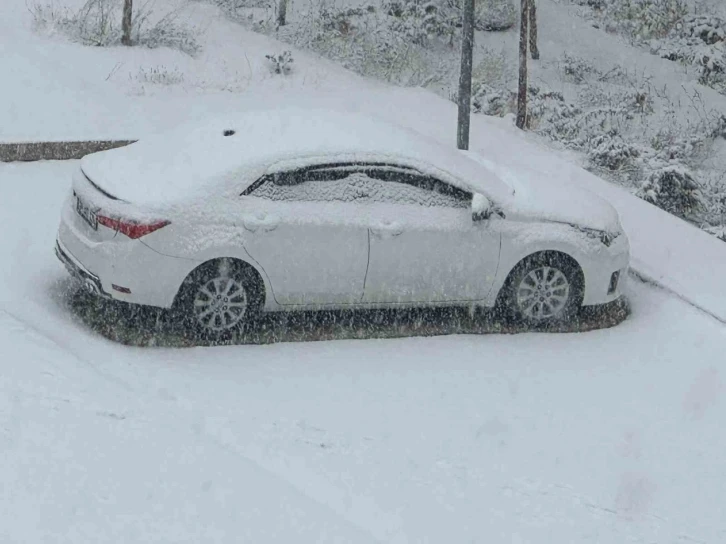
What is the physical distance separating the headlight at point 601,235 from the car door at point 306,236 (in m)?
1.94

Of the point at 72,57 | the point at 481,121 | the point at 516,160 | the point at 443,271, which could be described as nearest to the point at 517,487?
the point at 443,271

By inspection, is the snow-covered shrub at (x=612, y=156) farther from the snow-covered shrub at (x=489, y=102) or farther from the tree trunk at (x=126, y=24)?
the tree trunk at (x=126, y=24)

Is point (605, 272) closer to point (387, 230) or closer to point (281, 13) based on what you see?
point (387, 230)

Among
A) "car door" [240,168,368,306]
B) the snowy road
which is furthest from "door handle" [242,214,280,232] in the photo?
the snowy road

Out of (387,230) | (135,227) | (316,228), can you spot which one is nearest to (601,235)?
(387,230)

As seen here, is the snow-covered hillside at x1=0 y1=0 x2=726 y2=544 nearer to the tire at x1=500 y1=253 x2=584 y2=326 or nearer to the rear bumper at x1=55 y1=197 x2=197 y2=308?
the tire at x1=500 y1=253 x2=584 y2=326

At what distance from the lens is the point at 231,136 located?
8570mm

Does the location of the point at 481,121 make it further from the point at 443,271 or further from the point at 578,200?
the point at 443,271

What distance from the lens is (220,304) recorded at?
8008 mm

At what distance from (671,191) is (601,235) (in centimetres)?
491

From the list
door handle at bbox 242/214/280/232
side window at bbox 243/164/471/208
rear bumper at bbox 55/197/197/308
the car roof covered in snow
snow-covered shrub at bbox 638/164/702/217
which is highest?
the car roof covered in snow

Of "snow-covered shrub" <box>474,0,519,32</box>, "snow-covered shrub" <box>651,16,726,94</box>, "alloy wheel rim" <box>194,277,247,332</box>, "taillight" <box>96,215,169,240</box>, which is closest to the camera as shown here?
"taillight" <box>96,215,169,240</box>

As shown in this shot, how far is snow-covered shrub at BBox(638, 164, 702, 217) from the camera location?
13.6m

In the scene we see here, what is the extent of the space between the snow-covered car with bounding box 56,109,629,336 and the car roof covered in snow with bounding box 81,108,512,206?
15mm
